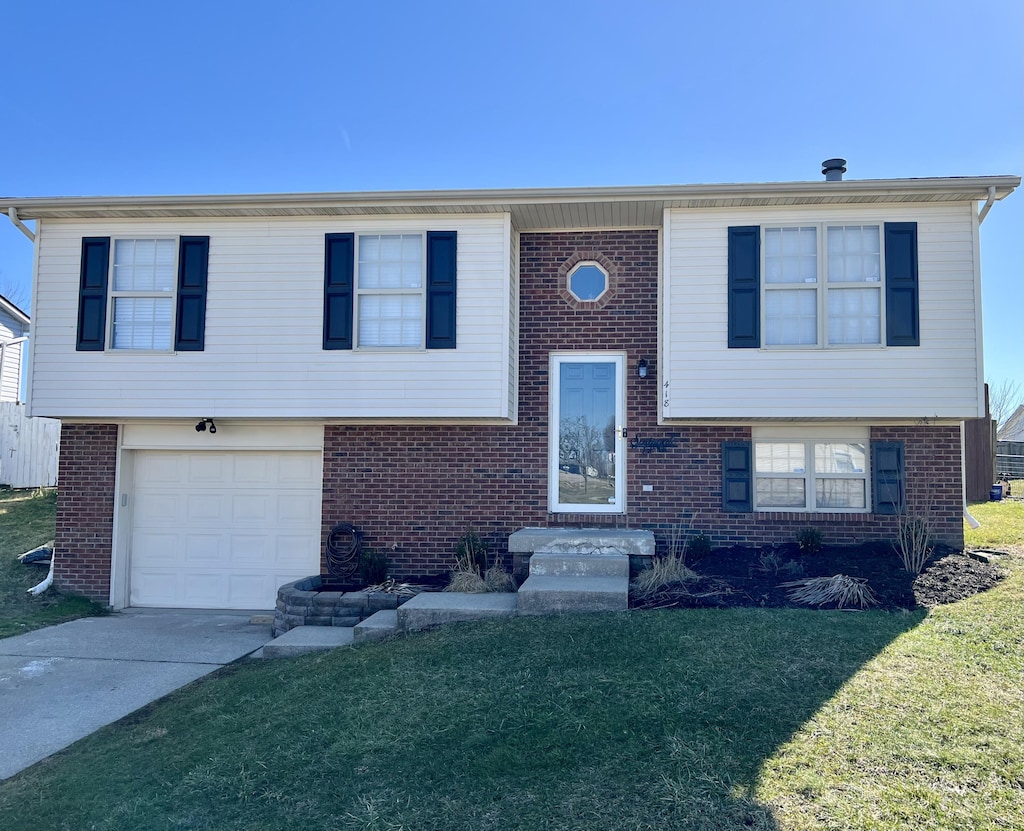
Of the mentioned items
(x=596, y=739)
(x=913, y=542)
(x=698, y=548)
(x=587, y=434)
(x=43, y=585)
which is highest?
(x=587, y=434)

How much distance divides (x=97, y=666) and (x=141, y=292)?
14.4 ft

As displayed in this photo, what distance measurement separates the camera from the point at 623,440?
938 centimetres

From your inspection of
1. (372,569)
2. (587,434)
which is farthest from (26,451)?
(587,434)

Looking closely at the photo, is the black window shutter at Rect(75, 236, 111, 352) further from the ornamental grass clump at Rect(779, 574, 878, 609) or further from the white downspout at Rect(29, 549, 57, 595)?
the ornamental grass clump at Rect(779, 574, 878, 609)

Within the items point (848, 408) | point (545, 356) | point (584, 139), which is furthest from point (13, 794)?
point (584, 139)

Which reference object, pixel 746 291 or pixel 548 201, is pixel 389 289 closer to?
pixel 548 201

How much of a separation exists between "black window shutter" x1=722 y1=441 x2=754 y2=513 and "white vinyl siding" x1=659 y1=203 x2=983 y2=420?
32.0 inches

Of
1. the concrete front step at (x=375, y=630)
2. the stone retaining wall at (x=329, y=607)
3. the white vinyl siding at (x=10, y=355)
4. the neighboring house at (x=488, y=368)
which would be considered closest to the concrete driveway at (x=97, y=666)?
the stone retaining wall at (x=329, y=607)

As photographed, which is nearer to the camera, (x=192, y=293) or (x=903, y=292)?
(x=903, y=292)

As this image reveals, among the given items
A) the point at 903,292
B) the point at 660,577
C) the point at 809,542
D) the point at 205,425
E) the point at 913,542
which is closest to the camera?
the point at 660,577

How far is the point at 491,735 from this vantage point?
14.4 feet

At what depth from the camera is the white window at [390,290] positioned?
29.2ft

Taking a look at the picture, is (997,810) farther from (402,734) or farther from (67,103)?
(67,103)

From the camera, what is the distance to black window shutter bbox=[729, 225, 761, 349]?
8508 millimetres
